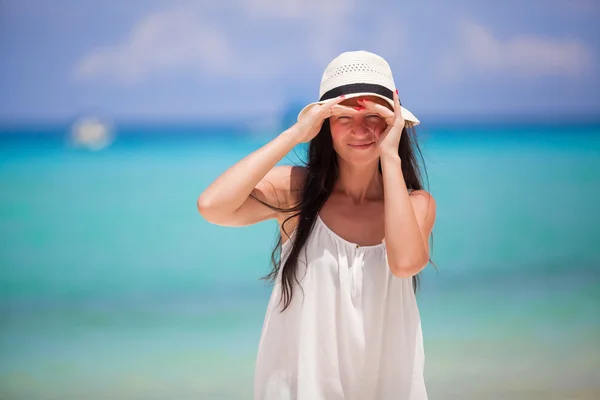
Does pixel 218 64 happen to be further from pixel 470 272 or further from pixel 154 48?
pixel 470 272

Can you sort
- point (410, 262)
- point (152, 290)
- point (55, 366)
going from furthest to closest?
point (152, 290) → point (55, 366) → point (410, 262)

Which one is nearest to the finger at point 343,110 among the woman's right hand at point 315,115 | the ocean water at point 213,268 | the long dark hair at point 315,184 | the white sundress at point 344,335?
the woman's right hand at point 315,115

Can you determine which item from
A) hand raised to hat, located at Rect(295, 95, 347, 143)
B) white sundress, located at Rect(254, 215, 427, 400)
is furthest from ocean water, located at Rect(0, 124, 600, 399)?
hand raised to hat, located at Rect(295, 95, 347, 143)

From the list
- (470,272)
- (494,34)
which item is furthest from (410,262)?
(494,34)

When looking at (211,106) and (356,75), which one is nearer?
(356,75)

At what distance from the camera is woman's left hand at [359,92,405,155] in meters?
1.57

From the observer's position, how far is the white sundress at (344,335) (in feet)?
5.23

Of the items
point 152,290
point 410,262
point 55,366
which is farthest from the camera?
point 152,290

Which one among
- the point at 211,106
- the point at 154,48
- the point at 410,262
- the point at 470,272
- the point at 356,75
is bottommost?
the point at 410,262

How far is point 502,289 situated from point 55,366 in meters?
2.16

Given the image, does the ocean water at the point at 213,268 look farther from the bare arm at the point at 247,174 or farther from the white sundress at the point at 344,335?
the bare arm at the point at 247,174

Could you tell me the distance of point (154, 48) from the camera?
351 cm

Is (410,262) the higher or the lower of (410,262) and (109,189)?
the lower

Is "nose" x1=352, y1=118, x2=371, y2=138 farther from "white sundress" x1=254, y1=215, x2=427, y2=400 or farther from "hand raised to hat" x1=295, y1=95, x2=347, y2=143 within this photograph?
"white sundress" x1=254, y1=215, x2=427, y2=400
